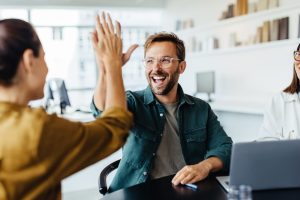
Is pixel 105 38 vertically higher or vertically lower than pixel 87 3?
lower

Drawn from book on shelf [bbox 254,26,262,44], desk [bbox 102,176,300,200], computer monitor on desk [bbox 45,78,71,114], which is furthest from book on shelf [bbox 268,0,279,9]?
desk [bbox 102,176,300,200]

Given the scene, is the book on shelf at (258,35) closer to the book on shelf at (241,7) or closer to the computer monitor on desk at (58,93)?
the book on shelf at (241,7)

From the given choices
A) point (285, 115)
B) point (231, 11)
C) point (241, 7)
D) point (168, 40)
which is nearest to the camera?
point (168, 40)

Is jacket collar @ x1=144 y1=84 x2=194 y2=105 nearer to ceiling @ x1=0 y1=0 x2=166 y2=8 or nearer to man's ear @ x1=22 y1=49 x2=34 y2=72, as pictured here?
man's ear @ x1=22 y1=49 x2=34 y2=72

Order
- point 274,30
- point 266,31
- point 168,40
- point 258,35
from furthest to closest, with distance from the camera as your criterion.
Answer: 1. point 258,35
2. point 266,31
3. point 274,30
4. point 168,40

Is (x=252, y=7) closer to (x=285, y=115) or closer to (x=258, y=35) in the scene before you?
(x=258, y=35)

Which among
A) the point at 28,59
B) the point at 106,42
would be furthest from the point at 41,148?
the point at 106,42

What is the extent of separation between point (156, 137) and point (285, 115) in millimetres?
811

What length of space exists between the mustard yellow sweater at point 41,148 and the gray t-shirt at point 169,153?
85 centimetres

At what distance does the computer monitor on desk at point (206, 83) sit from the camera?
5395 millimetres

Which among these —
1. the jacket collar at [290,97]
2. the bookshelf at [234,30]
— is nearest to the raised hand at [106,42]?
the jacket collar at [290,97]

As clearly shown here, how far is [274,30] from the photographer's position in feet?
14.3

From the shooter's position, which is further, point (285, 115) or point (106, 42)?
point (285, 115)

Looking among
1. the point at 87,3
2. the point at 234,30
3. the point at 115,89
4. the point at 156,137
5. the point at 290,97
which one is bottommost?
the point at 156,137
